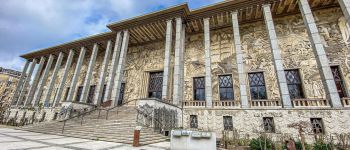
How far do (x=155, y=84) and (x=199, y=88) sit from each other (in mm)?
4540

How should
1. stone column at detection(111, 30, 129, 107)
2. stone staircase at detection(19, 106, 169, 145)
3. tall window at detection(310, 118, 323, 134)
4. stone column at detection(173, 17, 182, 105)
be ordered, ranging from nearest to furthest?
stone staircase at detection(19, 106, 169, 145), tall window at detection(310, 118, 323, 134), stone column at detection(173, 17, 182, 105), stone column at detection(111, 30, 129, 107)

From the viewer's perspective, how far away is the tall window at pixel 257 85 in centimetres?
1205

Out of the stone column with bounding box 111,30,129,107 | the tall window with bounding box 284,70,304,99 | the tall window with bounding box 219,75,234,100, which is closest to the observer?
the tall window with bounding box 284,70,304,99

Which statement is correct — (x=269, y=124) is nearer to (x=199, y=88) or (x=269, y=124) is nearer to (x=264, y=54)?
(x=264, y=54)

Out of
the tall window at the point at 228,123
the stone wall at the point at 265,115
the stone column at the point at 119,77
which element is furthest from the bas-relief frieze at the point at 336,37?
the stone column at the point at 119,77

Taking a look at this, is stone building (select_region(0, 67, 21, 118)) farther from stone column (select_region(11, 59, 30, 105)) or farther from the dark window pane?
the dark window pane

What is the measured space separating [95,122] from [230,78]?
10.2m

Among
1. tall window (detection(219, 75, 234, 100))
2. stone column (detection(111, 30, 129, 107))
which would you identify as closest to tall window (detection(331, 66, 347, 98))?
tall window (detection(219, 75, 234, 100))

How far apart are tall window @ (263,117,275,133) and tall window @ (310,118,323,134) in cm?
181

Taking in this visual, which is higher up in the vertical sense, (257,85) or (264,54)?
(264,54)

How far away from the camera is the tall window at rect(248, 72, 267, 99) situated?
1205 centimetres

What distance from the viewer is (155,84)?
16219mm

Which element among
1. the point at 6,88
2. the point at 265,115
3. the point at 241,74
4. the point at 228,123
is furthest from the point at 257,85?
the point at 6,88

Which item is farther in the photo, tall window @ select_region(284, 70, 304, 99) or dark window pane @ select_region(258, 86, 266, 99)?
dark window pane @ select_region(258, 86, 266, 99)
